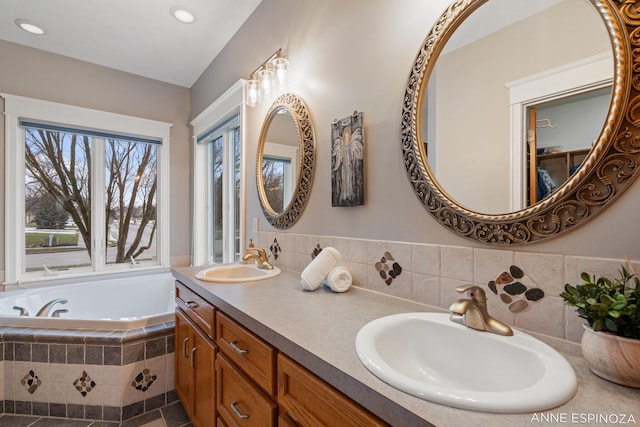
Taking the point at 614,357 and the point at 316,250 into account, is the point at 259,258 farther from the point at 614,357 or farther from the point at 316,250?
the point at 614,357

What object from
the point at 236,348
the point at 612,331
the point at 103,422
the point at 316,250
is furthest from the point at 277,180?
the point at 103,422

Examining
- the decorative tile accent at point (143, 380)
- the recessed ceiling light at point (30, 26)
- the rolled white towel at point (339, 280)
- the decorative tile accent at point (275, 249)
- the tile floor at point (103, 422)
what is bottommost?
the tile floor at point (103, 422)

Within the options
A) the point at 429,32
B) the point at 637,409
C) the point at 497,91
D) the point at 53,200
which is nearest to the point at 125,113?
the point at 53,200

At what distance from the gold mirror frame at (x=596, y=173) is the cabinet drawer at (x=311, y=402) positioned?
616 mm

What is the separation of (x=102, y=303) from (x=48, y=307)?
47cm

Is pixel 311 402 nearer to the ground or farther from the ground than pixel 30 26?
nearer to the ground

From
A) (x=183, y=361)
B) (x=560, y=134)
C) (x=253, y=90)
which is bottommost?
(x=183, y=361)

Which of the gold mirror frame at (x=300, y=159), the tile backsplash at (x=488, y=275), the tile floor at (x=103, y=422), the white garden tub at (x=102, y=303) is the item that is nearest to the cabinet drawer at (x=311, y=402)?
the tile backsplash at (x=488, y=275)

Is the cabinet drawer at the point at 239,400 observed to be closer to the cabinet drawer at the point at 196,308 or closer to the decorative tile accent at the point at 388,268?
the cabinet drawer at the point at 196,308

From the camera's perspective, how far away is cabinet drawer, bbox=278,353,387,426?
0.60m

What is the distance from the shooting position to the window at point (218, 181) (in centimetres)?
254

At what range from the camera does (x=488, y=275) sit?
35.2 inches

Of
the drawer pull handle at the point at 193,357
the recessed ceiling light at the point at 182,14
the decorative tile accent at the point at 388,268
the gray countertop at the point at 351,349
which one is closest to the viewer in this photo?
the gray countertop at the point at 351,349

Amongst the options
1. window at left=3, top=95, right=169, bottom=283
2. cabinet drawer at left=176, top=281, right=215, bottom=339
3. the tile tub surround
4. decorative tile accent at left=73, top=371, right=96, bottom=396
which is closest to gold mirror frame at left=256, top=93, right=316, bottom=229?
cabinet drawer at left=176, top=281, right=215, bottom=339
